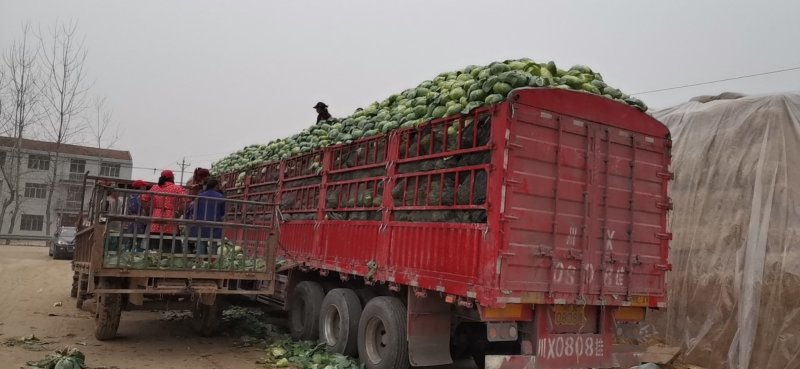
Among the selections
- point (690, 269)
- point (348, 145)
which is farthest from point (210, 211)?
point (690, 269)

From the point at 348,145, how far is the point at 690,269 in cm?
544

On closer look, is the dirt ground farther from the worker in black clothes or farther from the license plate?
the worker in black clothes

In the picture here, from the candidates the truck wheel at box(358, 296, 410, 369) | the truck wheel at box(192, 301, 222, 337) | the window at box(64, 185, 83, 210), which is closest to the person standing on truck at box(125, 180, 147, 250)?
the truck wheel at box(192, 301, 222, 337)

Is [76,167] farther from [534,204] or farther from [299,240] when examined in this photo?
[534,204]

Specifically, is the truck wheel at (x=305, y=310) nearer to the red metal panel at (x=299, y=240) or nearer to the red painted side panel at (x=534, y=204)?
the red metal panel at (x=299, y=240)

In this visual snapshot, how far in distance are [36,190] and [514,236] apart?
45.4 m

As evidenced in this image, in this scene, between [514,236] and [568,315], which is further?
[568,315]

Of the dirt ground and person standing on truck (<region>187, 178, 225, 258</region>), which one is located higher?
person standing on truck (<region>187, 178, 225, 258</region>)

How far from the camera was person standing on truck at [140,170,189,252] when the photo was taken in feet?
22.2

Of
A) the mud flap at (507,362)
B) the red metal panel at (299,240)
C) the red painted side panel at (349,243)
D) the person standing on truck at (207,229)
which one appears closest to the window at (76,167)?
the red metal panel at (299,240)

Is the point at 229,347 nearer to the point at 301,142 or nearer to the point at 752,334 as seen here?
the point at 301,142

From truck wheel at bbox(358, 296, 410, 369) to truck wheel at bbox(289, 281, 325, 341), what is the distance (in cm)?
144

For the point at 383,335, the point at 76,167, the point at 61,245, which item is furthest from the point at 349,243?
the point at 76,167

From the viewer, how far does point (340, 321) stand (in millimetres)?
6930
